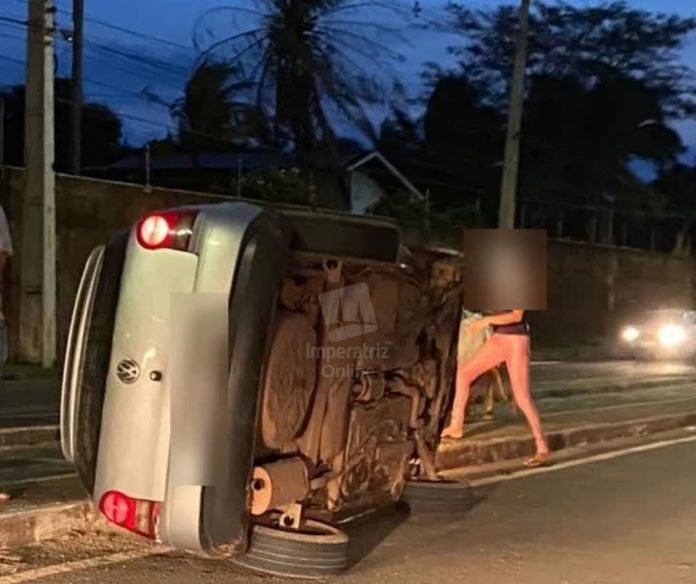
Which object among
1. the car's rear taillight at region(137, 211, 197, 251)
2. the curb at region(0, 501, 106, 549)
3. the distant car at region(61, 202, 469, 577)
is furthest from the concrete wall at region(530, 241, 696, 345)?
the car's rear taillight at region(137, 211, 197, 251)

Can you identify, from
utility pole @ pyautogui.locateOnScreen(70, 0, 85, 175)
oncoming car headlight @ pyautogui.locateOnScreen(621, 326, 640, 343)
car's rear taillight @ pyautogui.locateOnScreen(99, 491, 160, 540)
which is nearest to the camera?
car's rear taillight @ pyautogui.locateOnScreen(99, 491, 160, 540)

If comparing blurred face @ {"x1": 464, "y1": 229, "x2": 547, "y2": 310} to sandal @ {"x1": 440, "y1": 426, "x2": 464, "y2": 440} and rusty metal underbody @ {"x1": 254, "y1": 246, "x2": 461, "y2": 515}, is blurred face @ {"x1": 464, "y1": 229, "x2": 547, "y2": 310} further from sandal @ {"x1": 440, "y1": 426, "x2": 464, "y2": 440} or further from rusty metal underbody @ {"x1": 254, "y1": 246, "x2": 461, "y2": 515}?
sandal @ {"x1": 440, "y1": 426, "x2": 464, "y2": 440}

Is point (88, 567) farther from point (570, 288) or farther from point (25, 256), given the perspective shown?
point (570, 288)

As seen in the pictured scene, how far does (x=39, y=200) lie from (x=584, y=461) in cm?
1105

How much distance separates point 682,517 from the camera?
829cm

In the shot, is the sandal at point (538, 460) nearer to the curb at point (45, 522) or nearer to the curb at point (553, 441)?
the curb at point (553, 441)

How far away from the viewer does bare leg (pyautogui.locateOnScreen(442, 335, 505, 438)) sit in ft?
32.2

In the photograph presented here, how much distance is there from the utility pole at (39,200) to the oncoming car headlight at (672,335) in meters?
16.9

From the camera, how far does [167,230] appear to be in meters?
5.51

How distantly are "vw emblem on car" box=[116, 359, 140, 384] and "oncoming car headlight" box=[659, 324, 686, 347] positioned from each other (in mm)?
26108

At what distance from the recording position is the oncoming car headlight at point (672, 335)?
98.2 ft

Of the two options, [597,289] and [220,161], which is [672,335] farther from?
[220,161]

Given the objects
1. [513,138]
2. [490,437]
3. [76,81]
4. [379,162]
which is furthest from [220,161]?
[490,437]

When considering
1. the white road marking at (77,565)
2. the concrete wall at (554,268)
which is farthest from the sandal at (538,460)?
the concrete wall at (554,268)
